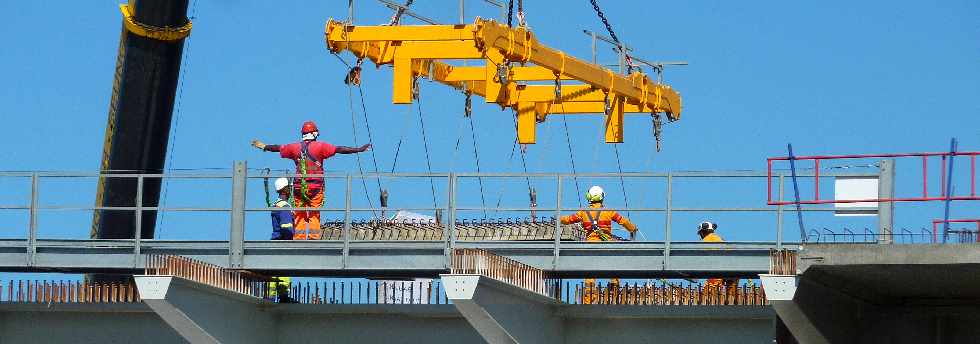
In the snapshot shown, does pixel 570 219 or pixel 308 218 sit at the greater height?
pixel 570 219

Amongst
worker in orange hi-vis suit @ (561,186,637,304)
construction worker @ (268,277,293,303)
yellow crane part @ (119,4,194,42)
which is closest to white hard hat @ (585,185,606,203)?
worker in orange hi-vis suit @ (561,186,637,304)

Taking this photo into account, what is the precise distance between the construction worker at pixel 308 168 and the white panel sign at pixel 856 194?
6.56 meters

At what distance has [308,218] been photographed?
27578 millimetres

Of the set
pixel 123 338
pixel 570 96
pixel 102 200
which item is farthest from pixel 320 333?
pixel 570 96

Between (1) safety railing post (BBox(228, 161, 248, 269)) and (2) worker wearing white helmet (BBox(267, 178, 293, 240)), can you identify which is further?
(2) worker wearing white helmet (BBox(267, 178, 293, 240))

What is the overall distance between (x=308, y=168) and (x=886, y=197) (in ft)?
26.1

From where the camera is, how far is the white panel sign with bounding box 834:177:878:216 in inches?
966

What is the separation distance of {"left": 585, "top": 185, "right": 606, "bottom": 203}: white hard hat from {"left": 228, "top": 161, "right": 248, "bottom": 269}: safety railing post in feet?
16.3

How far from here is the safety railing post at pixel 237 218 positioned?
87.8ft

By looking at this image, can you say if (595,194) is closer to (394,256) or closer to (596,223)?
(596,223)

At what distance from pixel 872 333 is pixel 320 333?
7.30 meters

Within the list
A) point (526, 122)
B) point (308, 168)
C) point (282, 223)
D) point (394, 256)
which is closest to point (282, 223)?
point (282, 223)

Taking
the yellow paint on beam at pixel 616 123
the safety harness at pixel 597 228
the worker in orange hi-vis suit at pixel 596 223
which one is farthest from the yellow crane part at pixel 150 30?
the yellow paint on beam at pixel 616 123

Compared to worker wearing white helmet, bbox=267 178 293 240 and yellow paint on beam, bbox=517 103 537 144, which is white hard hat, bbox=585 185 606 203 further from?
yellow paint on beam, bbox=517 103 537 144
